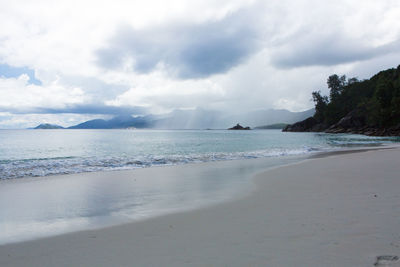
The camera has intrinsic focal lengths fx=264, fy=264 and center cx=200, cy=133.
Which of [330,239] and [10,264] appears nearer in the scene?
[10,264]

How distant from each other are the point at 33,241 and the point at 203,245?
305cm

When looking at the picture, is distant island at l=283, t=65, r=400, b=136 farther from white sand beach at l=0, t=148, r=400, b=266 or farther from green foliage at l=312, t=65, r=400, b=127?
white sand beach at l=0, t=148, r=400, b=266

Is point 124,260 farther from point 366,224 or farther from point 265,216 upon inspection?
point 366,224

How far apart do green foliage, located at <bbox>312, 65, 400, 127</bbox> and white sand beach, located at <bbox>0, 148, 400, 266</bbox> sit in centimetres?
8146

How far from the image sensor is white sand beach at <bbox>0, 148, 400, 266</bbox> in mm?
3577

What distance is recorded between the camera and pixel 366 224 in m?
4.68

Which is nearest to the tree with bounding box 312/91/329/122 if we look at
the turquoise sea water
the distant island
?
the distant island

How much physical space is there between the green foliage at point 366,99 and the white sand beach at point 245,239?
3207 inches

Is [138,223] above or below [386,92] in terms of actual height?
below

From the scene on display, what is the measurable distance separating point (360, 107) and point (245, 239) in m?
112

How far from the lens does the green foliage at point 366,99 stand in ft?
244

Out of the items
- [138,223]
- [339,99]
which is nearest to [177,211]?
[138,223]

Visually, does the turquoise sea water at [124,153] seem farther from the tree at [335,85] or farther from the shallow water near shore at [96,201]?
the tree at [335,85]

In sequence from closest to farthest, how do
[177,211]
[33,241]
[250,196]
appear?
[33,241], [177,211], [250,196]
